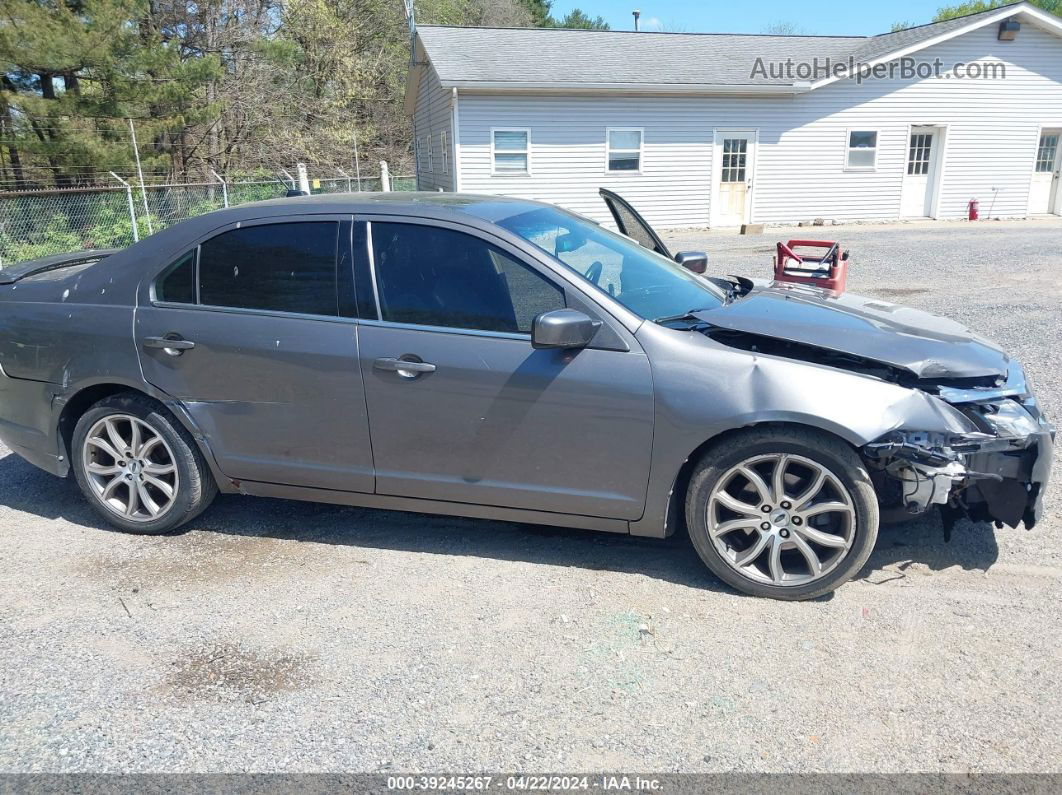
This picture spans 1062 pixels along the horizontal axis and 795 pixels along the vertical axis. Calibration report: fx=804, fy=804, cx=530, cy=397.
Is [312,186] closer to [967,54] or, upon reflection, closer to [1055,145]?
[967,54]

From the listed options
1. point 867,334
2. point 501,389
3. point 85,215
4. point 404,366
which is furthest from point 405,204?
point 85,215

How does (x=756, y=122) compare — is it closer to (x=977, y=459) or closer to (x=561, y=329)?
(x=977, y=459)

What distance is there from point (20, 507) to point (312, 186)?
707 inches

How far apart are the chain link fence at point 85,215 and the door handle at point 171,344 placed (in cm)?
792

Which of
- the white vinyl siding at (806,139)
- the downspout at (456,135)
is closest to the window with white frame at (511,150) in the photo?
the white vinyl siding at (806,139)

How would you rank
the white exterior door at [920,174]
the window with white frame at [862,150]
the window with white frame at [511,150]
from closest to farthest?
the window with white frame at [511,150] < the window with white frame at [862,150] < the white exterior door at [920,174]

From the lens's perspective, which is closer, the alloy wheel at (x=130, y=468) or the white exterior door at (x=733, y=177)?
the alloy wheel at (x=130, y=468)

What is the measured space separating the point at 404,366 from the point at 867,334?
2.09 metres

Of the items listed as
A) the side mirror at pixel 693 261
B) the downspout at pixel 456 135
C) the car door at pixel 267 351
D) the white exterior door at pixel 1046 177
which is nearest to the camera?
the car door at pixel 267 351

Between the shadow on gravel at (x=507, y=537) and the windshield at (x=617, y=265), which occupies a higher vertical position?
the windshield at (x=617, y=265)

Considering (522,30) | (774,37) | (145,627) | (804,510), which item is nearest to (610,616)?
(804,510)

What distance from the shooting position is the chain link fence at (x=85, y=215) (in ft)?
40.9

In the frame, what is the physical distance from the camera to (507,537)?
4.12 meters

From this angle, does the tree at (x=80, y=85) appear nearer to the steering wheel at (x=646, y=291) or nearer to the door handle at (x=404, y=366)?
the door handle at (x=404, y=366)
